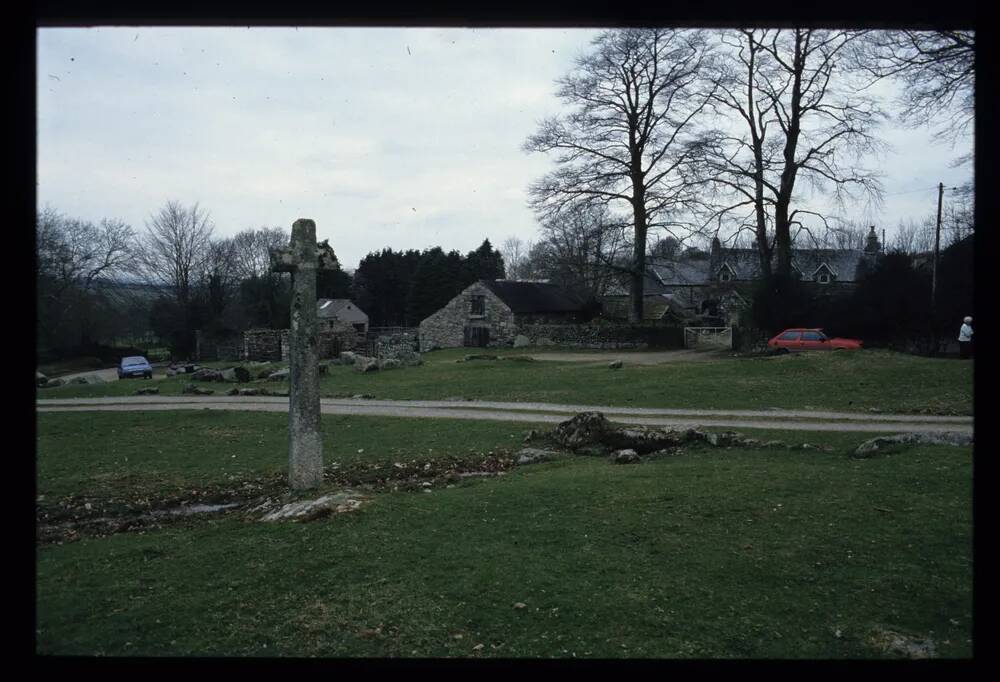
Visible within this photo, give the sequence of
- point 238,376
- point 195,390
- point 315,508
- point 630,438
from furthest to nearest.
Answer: point 238,376 < point 195,390 < point 630,438 < point 315,508

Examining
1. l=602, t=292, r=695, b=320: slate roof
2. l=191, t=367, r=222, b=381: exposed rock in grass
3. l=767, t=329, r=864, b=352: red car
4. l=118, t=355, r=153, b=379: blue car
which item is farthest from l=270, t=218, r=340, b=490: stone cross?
l=602, t=292, r=695, b=320: slate roof

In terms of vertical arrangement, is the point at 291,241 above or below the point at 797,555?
above

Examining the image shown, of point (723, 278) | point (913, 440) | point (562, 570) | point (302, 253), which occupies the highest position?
point (723, 278)

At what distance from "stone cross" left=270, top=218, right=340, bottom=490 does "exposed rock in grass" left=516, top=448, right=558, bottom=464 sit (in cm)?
343

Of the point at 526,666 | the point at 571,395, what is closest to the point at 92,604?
the point at 526,666

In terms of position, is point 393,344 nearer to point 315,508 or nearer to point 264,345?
point 264,345

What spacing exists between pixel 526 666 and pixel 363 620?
3.42 metres

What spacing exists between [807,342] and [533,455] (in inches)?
842

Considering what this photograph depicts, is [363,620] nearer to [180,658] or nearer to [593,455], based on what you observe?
[180,658]

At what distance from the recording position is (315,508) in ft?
24.9

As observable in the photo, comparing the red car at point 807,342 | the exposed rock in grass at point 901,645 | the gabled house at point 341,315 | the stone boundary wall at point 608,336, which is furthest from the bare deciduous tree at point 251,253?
the exposed rock in grass at point 901,645

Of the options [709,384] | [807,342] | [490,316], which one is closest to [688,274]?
[490,316]

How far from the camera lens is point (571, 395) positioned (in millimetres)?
19984

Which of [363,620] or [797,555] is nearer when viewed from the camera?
[363,620]
